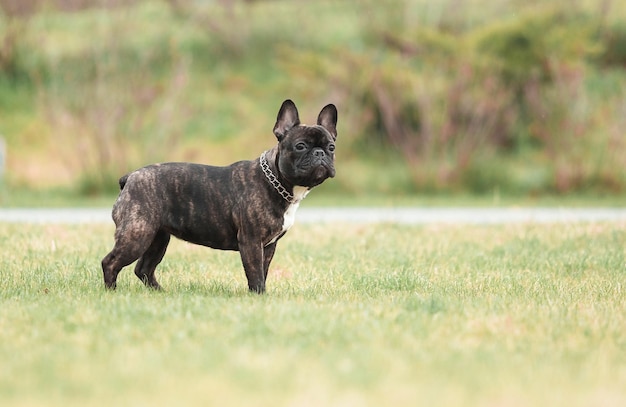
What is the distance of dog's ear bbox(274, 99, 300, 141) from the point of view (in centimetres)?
661

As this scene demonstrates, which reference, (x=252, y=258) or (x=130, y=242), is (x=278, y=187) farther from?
(x=130, y=242)

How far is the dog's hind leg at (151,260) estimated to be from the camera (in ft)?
23.4

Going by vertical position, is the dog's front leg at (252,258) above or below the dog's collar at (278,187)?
below

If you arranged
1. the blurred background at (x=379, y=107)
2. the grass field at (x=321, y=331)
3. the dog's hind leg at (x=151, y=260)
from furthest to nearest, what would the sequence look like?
the blurred background at (x=379, y=107), the dog's hind leg at (x=151, y=260), the grass field at (x=321, y=331)

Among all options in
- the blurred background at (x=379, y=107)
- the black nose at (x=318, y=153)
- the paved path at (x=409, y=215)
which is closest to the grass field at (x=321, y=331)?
the black nose at (x=318, y=153)

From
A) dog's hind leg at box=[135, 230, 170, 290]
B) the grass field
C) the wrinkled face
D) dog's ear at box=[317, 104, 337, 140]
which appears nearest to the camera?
the grass field

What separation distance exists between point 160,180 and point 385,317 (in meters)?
2.08

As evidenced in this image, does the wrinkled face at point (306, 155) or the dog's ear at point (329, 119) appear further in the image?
the dog's ear at point (329, 119)

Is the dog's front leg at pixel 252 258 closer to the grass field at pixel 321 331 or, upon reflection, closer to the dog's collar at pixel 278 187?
the grass field at pixel 321 331

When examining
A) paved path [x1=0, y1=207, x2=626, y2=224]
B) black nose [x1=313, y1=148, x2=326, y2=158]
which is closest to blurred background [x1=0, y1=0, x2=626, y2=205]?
paved path [x1=0, y1=207, x2=626, y2=224]

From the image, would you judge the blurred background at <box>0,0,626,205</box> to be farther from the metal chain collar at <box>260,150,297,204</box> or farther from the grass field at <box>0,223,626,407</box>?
the metal chain collar at <box>260,150,297,204</box>

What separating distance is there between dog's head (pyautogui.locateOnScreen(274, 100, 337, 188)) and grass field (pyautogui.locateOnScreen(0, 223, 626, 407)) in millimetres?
886

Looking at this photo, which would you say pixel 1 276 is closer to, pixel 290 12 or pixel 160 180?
pixel 160 180

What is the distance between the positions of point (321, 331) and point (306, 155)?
5.13ft
